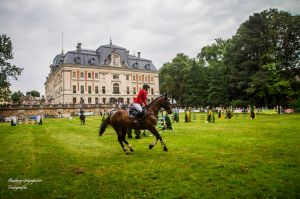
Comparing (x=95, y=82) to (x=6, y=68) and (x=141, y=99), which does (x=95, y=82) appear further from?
(x=141, y=99)

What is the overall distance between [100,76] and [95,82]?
A: 2.41m

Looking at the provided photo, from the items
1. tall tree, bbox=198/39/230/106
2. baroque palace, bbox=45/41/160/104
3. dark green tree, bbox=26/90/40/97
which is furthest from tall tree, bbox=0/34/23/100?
dark green tree, bbox=26/90/40/97

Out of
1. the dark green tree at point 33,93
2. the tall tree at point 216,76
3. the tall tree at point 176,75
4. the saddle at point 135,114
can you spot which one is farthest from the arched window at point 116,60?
the dark green tree at point 33,93

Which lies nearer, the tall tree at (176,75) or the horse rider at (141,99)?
the horse rider at (141,99)

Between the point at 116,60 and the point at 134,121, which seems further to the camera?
the point at 116,60

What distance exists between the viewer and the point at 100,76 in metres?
73.9

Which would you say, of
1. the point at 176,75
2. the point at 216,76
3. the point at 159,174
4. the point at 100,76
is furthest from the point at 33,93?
the point at 159,174

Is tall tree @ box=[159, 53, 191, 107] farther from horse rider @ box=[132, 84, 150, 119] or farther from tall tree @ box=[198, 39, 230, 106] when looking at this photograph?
horse rider @ box=[132, 84, 150, 119]

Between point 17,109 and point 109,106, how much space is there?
22164 millimetres

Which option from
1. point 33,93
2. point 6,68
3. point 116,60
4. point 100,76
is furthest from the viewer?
point 33,93

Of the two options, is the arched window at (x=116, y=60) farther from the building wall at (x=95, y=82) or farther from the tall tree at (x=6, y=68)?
the tall tree at (x=6, y=68)

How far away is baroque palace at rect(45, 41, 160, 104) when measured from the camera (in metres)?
68.8

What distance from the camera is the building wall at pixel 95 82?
68.3 m

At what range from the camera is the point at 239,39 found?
47875 mm
